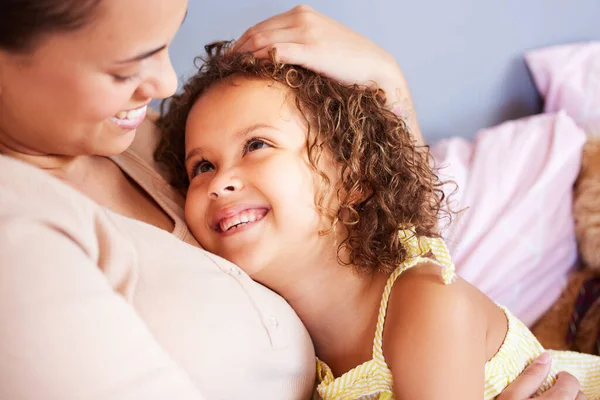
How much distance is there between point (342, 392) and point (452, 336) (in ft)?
0.78

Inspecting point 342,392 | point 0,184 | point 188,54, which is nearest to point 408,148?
point 342,392

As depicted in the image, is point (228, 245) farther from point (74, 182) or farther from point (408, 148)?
point (408, 148)

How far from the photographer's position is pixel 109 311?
59 cm

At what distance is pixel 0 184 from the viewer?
0.60 metres

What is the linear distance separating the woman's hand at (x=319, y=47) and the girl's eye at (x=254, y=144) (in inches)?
6.5

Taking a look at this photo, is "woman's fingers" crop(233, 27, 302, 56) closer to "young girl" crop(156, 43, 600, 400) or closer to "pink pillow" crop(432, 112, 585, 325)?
"young girl" crop(156, 43, 600, 400)

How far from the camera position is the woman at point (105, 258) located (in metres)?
0.55

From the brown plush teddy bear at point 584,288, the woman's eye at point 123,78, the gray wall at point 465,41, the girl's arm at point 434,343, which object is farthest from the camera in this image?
the gray wall at point 465,41

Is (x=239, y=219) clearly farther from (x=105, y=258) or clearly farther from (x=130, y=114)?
(x=105, y=258)

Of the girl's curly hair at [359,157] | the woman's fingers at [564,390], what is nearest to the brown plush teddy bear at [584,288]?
the woman's fingers at [564,390]

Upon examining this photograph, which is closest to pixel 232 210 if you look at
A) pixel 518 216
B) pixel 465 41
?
pixel 518 216

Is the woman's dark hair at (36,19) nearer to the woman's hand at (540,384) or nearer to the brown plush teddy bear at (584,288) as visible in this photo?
the woman's hand at (540,384)

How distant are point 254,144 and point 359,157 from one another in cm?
21

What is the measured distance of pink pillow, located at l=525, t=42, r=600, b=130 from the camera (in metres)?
1.81
